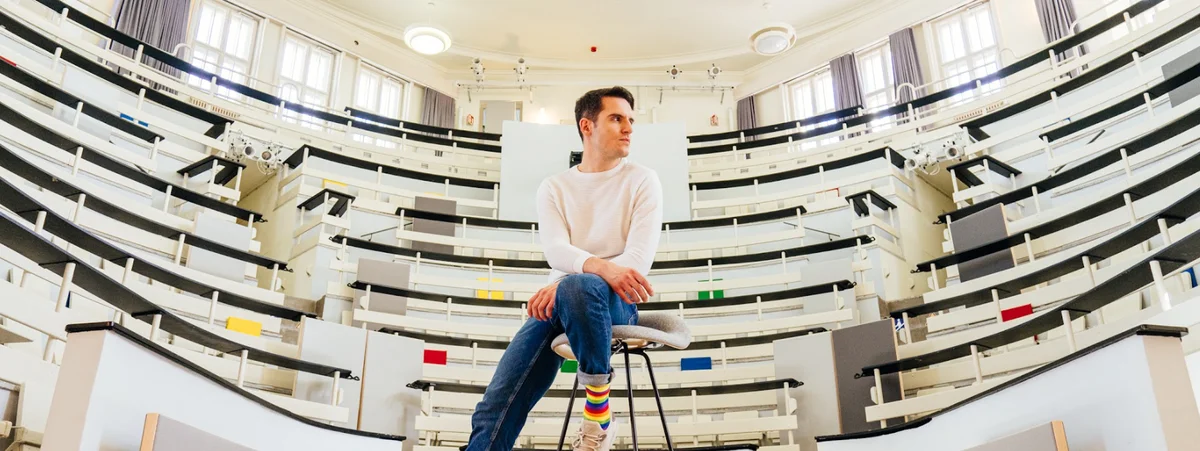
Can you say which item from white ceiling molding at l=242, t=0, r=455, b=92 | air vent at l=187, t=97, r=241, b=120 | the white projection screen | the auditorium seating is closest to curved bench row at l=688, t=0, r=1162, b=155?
the auditorium seating

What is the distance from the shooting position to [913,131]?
950 centimetres

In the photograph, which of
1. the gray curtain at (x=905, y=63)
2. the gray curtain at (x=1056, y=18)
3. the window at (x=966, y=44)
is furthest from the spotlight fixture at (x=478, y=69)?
the gray curtain at (x=1056, y=18)

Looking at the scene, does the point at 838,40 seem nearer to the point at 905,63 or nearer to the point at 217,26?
the point at 905,63

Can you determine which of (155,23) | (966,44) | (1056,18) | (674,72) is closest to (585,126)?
(155,23)

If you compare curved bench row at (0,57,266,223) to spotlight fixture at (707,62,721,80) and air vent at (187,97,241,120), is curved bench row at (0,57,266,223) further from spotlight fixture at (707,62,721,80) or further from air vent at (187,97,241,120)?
spotlight fixture at (707,62,721,80)

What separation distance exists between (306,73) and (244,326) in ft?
22.1

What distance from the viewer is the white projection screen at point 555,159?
9070mm

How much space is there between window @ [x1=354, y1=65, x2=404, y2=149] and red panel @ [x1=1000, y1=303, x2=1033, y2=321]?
8.57m

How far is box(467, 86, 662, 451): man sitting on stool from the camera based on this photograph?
1.71 m

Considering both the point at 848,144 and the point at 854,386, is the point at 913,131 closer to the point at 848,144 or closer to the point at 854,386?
the point at 848,144

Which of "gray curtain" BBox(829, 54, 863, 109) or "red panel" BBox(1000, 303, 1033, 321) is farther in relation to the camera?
"gray curtain" BBox(829, 54, 863, 109)

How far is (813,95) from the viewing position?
39.7ft

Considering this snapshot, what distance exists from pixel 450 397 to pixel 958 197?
467 centimetres

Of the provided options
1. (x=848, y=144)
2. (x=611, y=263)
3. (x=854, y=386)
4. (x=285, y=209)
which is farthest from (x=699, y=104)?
(x=611, y=263)
